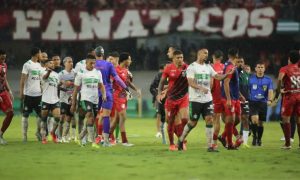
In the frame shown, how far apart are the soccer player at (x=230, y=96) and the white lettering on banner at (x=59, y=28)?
2261cm

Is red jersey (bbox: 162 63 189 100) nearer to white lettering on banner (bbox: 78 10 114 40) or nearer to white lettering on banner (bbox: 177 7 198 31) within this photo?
white lettering on banner (bbox: 177 7 198 31)

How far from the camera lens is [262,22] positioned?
38.5 m

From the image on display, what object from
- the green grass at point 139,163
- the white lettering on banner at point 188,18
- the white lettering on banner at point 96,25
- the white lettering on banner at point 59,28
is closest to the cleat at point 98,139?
the green grass at point 139,163

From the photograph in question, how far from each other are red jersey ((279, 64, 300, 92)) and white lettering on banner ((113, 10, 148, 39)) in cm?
2208

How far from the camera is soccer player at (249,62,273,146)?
798 inches

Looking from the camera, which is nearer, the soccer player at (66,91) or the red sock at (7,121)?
the red sock at (7,121)

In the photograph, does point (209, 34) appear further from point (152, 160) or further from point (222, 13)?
point (152, 160)

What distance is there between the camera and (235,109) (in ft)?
58.3

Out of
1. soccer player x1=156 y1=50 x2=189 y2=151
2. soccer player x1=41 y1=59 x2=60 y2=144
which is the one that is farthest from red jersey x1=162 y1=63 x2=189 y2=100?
soccer player x1=41 y1=59 x2=60 y2=144

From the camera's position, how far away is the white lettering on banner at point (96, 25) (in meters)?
39.2

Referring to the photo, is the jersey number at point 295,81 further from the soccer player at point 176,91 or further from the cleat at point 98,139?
the cleat at point 98,139

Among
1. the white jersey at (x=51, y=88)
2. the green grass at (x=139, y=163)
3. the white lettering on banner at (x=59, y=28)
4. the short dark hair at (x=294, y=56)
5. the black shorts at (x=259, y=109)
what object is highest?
the white lettering on banner at (x=59, y=28)

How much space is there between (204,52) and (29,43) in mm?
24907

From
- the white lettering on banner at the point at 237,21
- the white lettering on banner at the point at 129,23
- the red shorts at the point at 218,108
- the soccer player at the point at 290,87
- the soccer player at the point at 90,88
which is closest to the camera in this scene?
the soccer player at the point at 90,88
